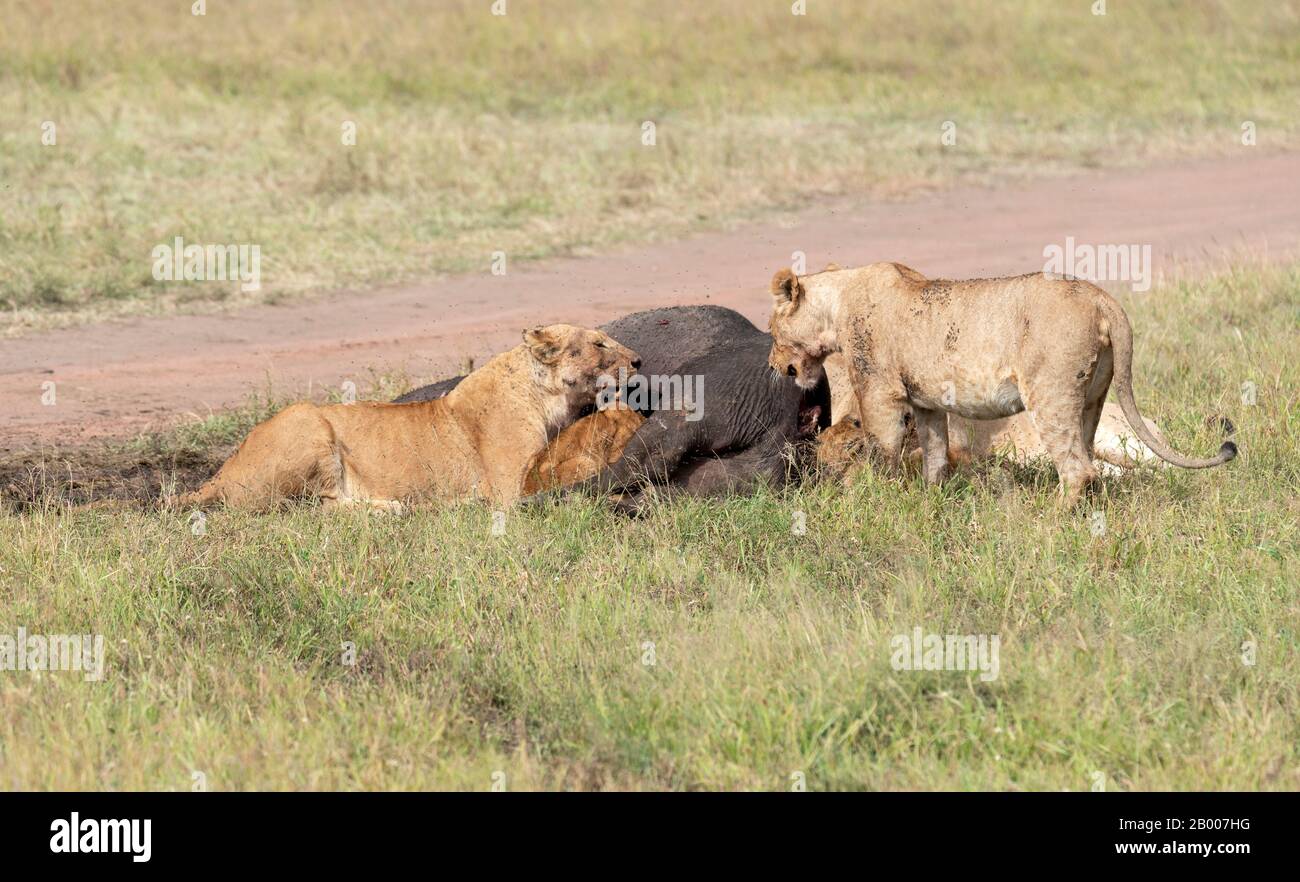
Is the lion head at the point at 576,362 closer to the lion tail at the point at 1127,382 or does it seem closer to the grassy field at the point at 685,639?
the grassy field at the point at 685,639

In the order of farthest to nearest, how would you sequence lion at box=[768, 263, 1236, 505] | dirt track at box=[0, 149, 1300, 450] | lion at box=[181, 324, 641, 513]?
dirt track at box=[0, 149, 1300, 450]
lion at box=[181, 324, 641, 513]
lion at box=[768, 263, 1236, 505]

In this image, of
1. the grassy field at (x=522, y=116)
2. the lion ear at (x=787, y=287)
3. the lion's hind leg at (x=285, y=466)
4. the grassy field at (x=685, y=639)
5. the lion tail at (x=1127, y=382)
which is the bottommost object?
the grassy field at (x=685, y=639)

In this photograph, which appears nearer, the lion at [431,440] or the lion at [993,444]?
the lion at [431,440]

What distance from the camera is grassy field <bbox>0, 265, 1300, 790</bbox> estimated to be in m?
4.54

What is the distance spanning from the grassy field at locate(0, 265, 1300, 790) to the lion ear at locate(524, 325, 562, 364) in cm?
72

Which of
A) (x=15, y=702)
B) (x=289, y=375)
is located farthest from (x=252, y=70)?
(x=15, y=702)

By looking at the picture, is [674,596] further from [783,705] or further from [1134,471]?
[1134,471]

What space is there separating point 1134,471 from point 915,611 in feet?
6.87

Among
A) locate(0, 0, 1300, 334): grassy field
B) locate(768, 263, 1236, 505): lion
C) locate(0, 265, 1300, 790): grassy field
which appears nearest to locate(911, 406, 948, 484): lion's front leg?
locate(768, 263, 1236, 505): lion

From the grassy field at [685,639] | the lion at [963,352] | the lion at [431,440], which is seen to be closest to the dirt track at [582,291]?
the lion at [431,440]

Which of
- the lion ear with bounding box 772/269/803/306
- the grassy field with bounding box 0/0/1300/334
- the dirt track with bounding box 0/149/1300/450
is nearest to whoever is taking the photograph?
the lion ear with bounding box 772/269/803/306

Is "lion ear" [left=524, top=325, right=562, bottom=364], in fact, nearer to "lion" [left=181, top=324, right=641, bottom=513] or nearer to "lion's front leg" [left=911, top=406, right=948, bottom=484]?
"lion" [left=181, top=324, right=641, bottom=513]

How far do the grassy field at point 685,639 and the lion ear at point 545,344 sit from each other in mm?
719

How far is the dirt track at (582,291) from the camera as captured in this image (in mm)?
9594
